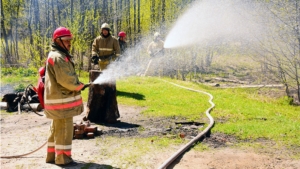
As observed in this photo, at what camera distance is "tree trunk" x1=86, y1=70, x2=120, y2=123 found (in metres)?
7.89

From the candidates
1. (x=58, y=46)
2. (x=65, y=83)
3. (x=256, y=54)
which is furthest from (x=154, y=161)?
(x=256, y=54)

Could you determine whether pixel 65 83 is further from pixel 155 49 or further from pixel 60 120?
pixel 155 49

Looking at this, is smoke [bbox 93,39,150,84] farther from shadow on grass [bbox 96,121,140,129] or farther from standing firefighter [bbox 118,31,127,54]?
shadow on grass [bbox 96,121,140,129]

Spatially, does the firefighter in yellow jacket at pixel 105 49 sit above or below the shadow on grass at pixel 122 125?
above

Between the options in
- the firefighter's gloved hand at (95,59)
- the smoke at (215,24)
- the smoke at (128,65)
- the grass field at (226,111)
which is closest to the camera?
the grass field at (226,111)

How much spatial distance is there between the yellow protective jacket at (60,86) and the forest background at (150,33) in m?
9.66

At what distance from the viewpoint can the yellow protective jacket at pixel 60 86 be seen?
464 centimetres

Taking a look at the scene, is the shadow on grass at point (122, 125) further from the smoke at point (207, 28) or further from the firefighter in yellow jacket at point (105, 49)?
the firefighter in yellow jacket at point (105, 49)

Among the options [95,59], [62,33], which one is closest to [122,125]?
[95,59]

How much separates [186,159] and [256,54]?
36.9 ft

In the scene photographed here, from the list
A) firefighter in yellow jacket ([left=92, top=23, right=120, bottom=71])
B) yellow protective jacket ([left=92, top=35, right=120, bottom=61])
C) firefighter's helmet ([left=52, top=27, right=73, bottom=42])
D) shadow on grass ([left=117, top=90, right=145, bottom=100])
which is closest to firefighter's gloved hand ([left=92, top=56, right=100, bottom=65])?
firefighter in yellow jacket ([left=92, top=23, right=120, bottom=71])

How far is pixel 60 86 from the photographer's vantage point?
189 inches

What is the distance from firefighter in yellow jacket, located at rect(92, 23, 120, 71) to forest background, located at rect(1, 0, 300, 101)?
21.8 feet

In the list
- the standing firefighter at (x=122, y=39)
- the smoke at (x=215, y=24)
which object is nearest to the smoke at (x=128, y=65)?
the standing firefighter at (x=122, y=39)
